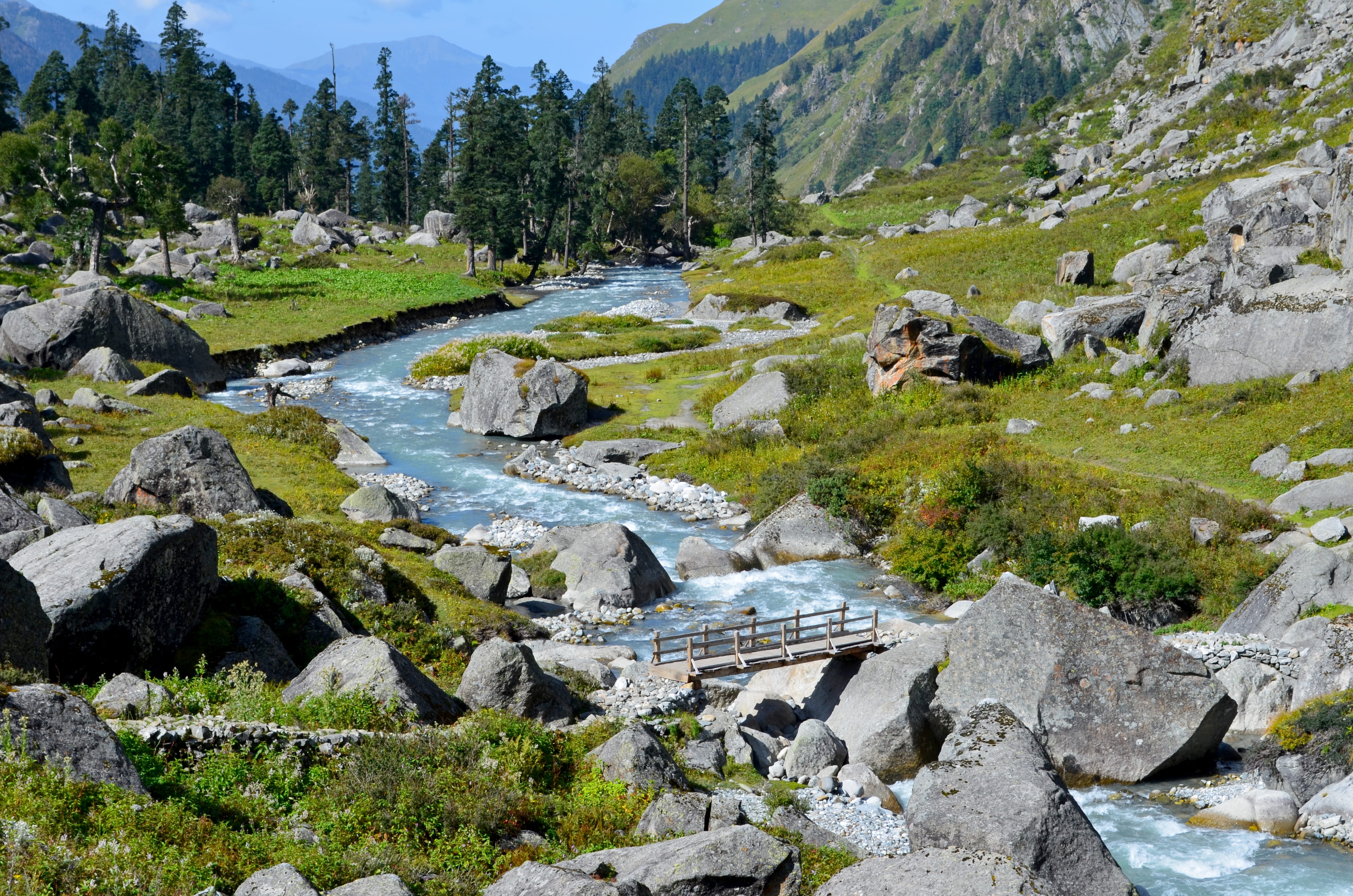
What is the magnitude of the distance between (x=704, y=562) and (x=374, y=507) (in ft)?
37.5

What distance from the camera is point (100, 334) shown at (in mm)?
50094

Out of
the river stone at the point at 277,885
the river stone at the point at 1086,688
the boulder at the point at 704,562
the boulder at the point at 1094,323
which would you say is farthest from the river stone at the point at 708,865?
the boulder at the point at 1094,323

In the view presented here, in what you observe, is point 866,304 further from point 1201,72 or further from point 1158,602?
point 1201,72

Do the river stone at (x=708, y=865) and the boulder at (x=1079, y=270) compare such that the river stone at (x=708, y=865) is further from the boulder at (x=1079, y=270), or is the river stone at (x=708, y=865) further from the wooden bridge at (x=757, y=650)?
the boulder at (x=1079, y=270)

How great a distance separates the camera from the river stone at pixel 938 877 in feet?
32.9

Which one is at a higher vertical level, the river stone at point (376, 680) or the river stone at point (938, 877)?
the river stone at point (376, 680)

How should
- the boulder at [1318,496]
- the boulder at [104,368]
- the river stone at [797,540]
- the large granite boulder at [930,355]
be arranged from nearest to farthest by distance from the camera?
the boulder at [1318,496]
the river stone at [797,540]
the large granite boulder at [930,355]
the boulder at [104,368]

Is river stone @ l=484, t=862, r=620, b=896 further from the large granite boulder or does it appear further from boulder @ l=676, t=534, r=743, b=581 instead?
the large granite boulder

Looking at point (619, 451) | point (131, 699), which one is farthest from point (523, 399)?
point (131, 699)

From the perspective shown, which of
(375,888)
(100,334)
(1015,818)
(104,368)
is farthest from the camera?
(100,334)

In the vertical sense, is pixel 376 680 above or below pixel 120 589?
below

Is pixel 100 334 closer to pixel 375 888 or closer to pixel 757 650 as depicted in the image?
pixel 757 650

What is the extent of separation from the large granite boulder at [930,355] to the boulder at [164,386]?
34.4 meters

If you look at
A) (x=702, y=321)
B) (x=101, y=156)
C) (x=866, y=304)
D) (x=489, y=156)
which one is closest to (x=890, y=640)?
(x=866, y=304)
